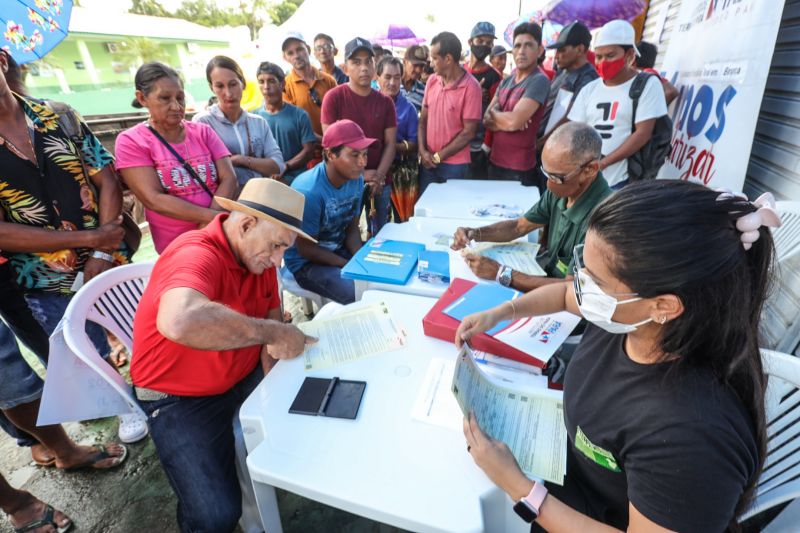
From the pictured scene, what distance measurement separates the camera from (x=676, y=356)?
827 mm

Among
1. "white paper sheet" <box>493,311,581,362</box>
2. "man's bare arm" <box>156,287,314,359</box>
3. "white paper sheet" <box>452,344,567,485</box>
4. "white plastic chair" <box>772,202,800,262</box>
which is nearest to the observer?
"white paper sheet" <box>452,344,567,485</box>

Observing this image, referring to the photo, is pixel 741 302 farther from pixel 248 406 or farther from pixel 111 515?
pixel 111 515

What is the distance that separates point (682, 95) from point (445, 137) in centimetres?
194

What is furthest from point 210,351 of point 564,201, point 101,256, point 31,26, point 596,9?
point 596,9

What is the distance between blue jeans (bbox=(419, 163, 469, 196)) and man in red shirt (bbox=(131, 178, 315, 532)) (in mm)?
2453

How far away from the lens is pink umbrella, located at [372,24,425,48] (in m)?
7.54

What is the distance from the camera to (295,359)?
1373 millimetres

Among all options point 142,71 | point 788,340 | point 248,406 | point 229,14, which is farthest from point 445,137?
point 229,14

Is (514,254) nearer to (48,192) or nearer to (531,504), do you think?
(531,504)

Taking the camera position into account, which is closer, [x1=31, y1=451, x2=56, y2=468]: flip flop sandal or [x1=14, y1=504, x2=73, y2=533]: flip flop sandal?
[x1=14, y1=504, x2=73, y2=533]: flip flop sandal

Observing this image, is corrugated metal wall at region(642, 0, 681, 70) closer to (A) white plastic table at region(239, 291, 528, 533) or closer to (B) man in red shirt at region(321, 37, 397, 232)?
(B) man in red shirt at region(321, 37, 397, 232)

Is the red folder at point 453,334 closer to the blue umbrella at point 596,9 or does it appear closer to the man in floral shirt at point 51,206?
the man in floral shirt at point 51,206

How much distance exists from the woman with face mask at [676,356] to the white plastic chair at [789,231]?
54.0 inches

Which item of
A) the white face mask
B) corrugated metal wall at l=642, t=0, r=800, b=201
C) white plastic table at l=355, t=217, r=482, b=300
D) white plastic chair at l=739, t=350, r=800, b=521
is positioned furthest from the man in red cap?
corrugated metal wall at l=642, t=0, r=800, b=201
